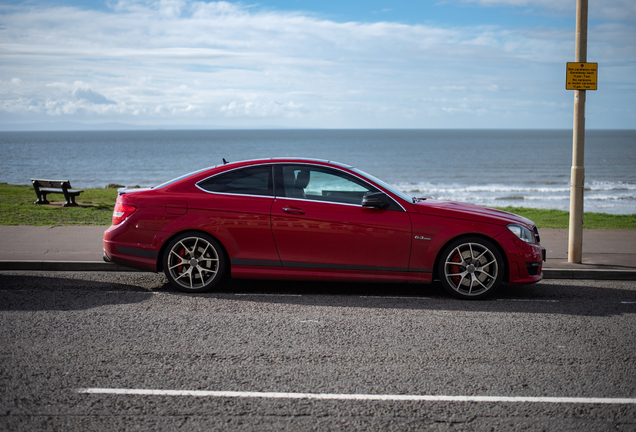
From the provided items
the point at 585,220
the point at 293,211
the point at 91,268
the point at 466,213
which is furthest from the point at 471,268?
the point at 585,220

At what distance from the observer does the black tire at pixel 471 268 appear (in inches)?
248

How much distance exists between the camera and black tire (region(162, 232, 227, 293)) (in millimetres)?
6504

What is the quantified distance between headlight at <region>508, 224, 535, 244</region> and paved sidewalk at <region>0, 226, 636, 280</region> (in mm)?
1464

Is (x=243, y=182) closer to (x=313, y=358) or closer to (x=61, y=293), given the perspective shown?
(x=61, y=293)

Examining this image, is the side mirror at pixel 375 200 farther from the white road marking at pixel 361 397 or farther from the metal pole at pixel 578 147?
the metal pole at pixel 578 147

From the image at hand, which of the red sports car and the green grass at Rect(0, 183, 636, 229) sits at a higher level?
the red sports car

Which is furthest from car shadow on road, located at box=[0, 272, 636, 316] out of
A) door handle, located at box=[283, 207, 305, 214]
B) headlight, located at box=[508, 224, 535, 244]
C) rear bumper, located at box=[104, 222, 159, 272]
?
door handle, located at box=[283, 207, 305, 214]

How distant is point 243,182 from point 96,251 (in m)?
3.37

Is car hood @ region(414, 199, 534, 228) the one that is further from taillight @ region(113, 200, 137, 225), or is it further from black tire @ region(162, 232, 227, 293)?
taillight @ region(113, 200, 137, 225)

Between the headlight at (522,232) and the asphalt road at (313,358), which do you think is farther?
the headlight at (522,232)

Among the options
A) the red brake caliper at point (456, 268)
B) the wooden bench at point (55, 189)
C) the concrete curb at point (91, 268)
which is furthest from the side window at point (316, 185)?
the wooden bench at point (55, 189)

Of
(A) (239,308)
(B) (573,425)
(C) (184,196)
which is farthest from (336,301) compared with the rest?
(B) (573,425)

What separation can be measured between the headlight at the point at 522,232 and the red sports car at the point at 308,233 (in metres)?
0.01

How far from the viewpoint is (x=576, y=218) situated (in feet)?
26.9
